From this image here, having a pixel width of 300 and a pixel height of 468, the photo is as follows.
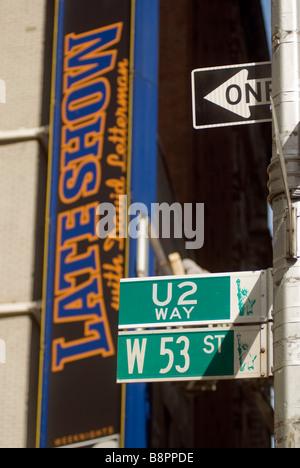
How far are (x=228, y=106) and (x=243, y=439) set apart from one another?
2932cm

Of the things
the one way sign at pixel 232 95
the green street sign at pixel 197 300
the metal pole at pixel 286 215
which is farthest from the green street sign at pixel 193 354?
the one way sign at pixel 232 95

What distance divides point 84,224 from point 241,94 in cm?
879

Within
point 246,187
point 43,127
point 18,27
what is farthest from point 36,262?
point 246,187

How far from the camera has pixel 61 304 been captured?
1513cm

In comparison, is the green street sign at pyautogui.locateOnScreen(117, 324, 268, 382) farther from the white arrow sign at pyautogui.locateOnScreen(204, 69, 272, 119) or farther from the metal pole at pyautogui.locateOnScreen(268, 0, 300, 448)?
the white arrow sign at pyautogui.locateOnScreen(204, 69, 272, 119)

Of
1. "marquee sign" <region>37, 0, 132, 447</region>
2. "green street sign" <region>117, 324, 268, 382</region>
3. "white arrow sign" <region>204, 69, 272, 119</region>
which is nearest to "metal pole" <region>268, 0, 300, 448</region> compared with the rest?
"white arrow sign" <region>204, 69, 272, 119</region>

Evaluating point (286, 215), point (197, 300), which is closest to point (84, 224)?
point (197, 300)

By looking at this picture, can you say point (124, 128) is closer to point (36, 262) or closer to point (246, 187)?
point (36, 262)

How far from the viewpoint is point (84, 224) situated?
1531 centimetres

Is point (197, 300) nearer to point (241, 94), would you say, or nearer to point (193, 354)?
point (193, 354)

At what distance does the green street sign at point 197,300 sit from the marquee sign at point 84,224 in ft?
24.8

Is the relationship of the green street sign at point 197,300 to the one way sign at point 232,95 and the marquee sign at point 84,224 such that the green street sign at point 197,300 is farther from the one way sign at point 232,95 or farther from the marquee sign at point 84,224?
the marquee sign at point 84,224

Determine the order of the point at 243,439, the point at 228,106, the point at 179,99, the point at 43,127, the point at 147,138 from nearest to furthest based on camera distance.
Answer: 1. the point at 228,106
2. the point at 147,138
3. the point at 43,127
4. the point at 179,99
5. the point at 243,439

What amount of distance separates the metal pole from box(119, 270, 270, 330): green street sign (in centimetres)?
56
